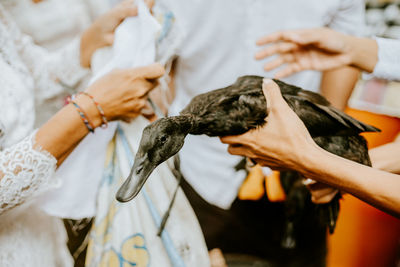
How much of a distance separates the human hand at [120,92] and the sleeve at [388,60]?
0.46 metres

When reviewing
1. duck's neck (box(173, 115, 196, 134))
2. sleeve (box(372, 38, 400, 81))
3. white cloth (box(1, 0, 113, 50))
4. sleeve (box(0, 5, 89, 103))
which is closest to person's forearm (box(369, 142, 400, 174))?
sleeve (box(372, 38, 400, 81))

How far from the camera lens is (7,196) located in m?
0.42

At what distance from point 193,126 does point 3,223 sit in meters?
0.39

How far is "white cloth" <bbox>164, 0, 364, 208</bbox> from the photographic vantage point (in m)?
0.69

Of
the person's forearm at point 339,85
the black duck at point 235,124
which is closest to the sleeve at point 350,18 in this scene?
the person's forearm at point 339,85

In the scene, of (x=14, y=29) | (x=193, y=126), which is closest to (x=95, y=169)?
(x=193, y=126)

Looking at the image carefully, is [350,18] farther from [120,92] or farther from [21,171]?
[21,171]

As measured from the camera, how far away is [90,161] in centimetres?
53

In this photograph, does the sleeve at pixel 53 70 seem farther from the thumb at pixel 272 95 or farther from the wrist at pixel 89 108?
the thumb at pixel 272 95

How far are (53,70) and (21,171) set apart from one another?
355 mm

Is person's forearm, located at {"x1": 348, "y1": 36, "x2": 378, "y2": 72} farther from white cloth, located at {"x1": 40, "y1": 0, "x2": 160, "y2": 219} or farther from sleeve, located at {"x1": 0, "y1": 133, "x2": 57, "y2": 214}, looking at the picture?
sleeve, located at {"x1": 0, "y1": 133, "x2": 57, "y2": 214}

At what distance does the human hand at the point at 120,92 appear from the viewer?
49cm

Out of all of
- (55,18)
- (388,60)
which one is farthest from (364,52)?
(55,18)

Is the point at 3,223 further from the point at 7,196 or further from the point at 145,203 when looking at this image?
the point at 145,203
